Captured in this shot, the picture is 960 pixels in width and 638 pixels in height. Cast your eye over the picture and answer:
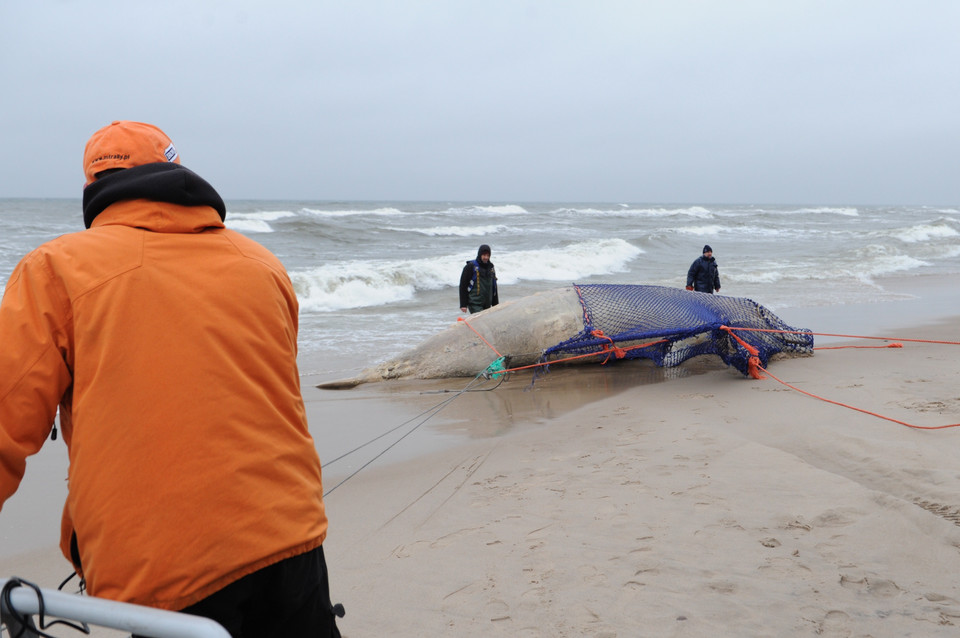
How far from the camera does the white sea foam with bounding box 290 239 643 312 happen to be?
559 inches

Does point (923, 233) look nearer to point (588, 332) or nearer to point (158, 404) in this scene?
point (588, 332)

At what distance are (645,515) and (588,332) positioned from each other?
3.28 metres

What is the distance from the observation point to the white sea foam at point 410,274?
14.2 metres

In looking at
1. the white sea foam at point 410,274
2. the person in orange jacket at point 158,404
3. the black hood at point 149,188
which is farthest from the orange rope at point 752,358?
the white sea foam at point 410,274

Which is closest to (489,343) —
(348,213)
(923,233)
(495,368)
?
(495,368)

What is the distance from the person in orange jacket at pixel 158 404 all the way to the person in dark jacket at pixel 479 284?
271 inches

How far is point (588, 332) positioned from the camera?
6656mm

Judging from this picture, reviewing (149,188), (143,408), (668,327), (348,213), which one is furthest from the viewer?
(348,213)

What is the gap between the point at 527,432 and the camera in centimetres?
529

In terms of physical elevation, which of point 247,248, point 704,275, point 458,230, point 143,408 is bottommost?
point 458,230

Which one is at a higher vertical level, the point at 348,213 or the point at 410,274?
the point at 348,213

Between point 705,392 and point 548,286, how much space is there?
1066cm

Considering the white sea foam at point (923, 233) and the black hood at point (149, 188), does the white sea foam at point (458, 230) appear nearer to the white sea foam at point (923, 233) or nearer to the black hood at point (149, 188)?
the white sea foam at point (923, 233)

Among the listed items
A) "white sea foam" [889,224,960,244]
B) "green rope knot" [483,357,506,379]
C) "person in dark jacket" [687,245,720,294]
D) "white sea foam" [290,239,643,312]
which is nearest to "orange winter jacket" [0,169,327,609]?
"green rope knot" [483,357,506,379]
